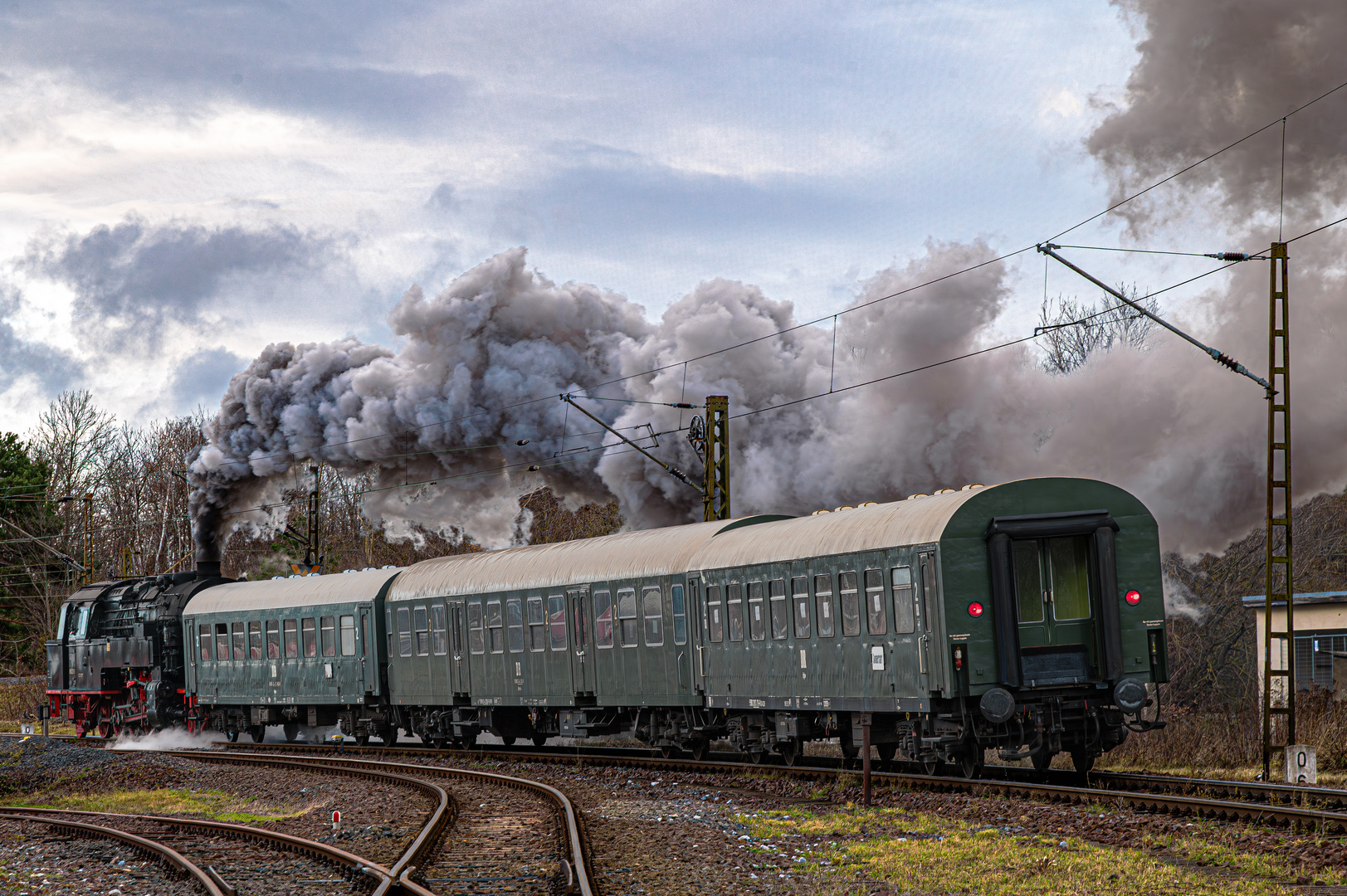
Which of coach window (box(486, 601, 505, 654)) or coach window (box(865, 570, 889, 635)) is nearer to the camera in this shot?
coach window (box(865, 570, 889, 635))

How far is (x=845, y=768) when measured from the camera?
18.8 metres

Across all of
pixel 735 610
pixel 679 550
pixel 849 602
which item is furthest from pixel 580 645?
pixel 849 602

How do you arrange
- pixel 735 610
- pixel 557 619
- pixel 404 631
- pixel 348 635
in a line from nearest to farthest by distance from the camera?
pixel 735 610, pixel 557 619, pixel 404 631, pixel 348 635

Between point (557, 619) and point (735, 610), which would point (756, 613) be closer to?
point (735, 610)

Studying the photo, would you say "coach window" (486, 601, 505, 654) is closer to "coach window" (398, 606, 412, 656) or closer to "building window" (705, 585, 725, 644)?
"coach window" (398, 606, 412, 656)

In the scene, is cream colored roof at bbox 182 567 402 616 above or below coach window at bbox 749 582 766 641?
above

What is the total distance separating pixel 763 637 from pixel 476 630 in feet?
27.8

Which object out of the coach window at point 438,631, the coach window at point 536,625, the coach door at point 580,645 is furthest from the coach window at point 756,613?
the coach window at point 438,631

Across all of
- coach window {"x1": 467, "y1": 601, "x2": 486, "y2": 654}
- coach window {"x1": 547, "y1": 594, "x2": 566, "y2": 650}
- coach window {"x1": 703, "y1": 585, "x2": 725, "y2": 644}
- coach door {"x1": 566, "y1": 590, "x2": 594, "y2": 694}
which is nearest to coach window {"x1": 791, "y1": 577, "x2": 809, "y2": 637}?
coach window {"x1": 703, "y1": 585, "x2": 725, "y2": 644}

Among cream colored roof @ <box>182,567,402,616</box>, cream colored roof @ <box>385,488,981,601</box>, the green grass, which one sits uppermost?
cream colored roof @ <box>385,488,981,601</box>

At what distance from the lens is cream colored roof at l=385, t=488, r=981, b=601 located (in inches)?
657

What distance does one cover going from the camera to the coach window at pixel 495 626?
25.3 m

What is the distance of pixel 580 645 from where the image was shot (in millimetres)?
23266

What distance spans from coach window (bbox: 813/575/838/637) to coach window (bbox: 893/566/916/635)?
1.30m
